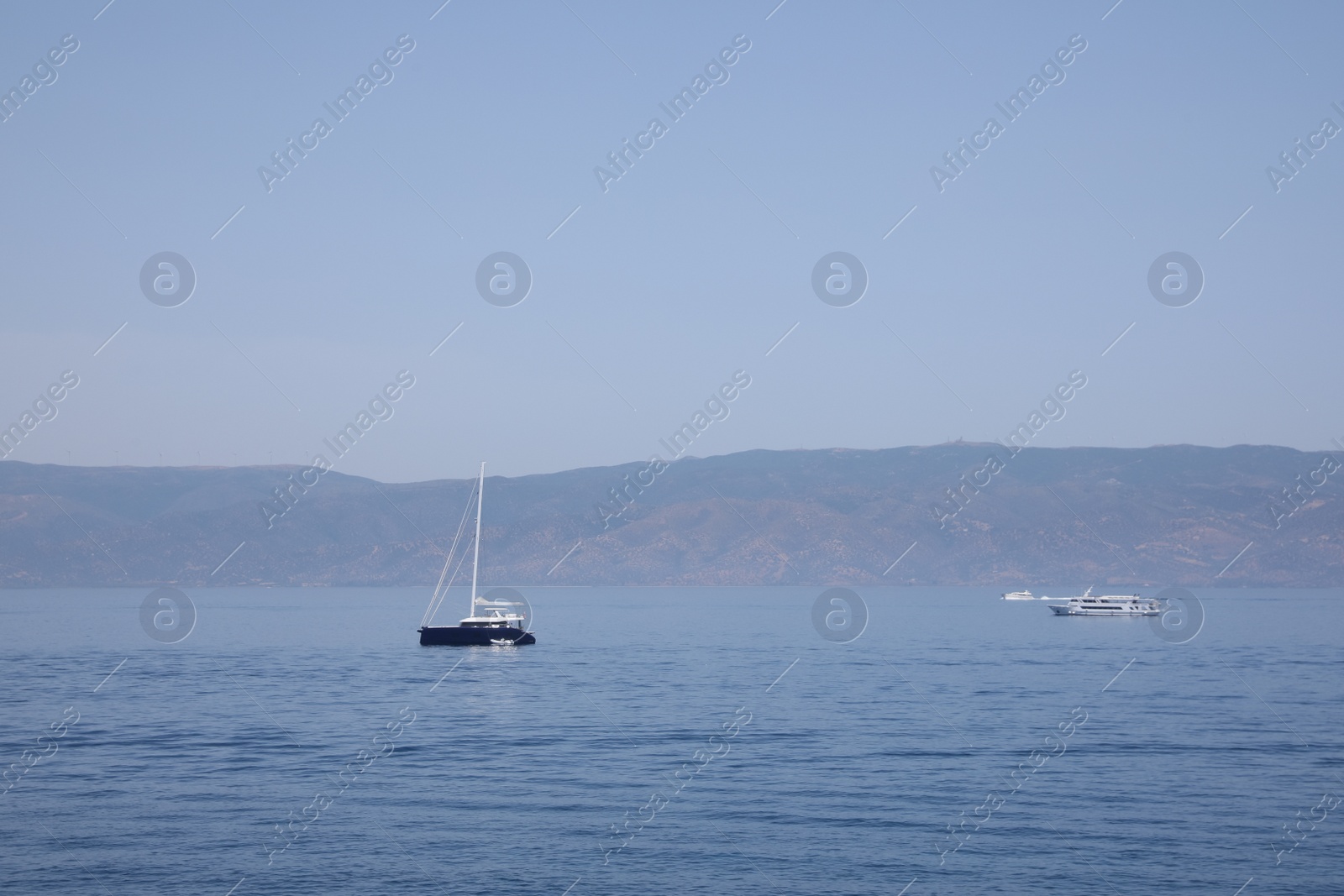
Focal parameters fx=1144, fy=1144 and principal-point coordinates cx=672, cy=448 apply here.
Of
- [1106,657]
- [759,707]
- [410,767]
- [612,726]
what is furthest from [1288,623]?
[410,767]

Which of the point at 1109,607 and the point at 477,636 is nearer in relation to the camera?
the point at 477,636

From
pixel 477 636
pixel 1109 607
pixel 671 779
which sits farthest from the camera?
pixel 1109 607

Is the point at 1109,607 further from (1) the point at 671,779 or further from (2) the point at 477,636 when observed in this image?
(1) the point at 671,779

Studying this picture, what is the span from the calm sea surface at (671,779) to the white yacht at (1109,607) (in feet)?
263

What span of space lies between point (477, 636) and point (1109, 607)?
10784 centimetres

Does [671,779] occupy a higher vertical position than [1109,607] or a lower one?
lower

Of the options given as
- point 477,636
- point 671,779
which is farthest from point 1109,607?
point 671,779

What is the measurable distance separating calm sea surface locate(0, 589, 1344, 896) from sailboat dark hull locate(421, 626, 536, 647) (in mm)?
8919

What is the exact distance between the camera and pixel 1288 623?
144 m

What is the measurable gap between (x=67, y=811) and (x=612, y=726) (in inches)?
909

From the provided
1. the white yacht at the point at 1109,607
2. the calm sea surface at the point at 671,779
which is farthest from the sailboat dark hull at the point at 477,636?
the white yacht at the point at 1109,607

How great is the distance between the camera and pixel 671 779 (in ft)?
127

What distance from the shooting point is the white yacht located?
520 ft

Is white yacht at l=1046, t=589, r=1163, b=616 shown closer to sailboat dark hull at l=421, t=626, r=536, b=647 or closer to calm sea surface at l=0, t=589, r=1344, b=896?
calm sea surface at l=0, t=589, r=1344, b=896
